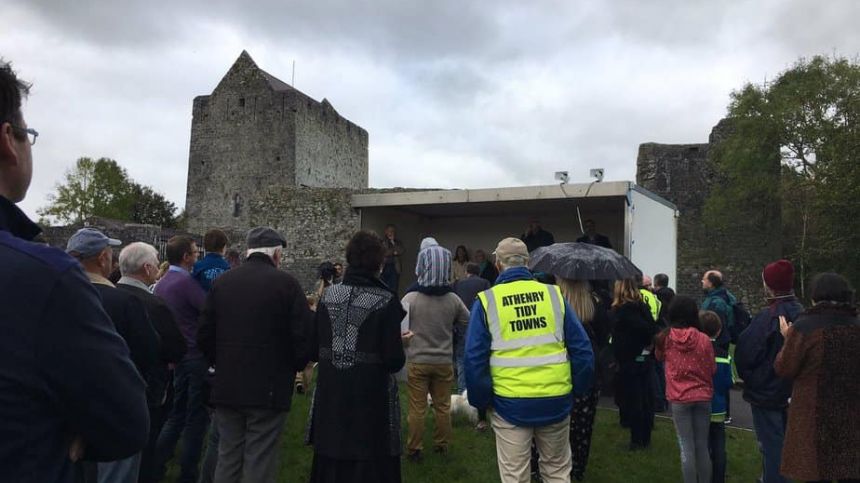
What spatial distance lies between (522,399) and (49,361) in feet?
8.71

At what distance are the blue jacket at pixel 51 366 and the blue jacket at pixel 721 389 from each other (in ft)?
14.8

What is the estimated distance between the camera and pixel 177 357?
4.13 meters

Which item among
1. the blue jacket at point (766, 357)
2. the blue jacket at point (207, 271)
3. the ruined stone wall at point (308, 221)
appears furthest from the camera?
the ruined stone wall at point (308, 221)

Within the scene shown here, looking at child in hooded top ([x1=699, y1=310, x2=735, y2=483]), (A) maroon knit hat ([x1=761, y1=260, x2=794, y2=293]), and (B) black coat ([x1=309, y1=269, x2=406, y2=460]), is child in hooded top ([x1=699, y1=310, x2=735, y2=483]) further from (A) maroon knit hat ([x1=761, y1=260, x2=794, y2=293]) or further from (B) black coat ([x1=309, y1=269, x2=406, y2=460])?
(B) black coat ([x1=309, y1=269, x2=406, y2=460])

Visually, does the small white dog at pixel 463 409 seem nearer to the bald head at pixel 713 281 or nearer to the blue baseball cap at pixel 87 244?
the bald head at pixel 713 281

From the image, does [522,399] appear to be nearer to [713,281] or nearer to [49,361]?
[49,361]

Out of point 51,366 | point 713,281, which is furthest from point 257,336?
point 713,281

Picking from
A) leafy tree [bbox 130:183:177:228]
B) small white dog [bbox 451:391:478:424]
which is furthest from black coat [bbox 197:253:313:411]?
leafy tree [bbox 130:183:177:228]

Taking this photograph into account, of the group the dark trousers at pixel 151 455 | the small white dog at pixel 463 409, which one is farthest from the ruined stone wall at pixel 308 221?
the dark trousers at pixel 151 455

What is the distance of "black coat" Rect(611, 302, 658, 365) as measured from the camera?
5910mm

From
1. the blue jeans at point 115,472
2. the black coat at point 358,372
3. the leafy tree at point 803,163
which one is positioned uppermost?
the leafy tree at point 803,163

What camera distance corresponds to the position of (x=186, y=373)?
496 cm

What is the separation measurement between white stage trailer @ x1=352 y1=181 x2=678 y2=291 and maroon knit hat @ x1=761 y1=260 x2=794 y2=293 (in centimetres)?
457

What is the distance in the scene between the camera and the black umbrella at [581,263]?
5.27 meters
